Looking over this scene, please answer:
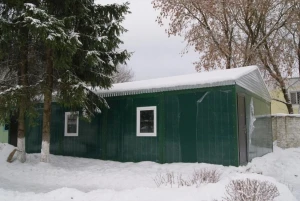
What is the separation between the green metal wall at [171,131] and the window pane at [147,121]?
275 mm

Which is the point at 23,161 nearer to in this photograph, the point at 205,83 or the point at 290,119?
the point at 205,83

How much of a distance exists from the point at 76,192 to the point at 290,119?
1246 centimetres

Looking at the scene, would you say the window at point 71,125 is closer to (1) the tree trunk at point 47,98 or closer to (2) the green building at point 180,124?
(2) the green building at point 180,124

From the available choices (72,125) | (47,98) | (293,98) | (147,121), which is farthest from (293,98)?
(47,98)

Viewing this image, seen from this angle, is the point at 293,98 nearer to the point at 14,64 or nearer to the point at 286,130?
the point at 286,130

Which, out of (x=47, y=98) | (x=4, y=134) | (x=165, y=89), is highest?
(x=165, y=89)

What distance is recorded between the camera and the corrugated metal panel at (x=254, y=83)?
967cm

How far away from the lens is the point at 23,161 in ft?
33.4

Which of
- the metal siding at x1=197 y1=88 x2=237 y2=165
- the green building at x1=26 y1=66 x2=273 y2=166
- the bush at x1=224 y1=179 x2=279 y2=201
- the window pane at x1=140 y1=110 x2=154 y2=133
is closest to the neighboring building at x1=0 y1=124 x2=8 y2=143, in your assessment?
the green building at x1=26 y1=66 x2=273 y2=166

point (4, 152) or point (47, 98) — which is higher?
point (47, 98)

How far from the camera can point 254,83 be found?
11445 millimetres

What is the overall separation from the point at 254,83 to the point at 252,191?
25.5 ft

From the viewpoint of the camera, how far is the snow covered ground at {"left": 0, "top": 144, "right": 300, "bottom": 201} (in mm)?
5258

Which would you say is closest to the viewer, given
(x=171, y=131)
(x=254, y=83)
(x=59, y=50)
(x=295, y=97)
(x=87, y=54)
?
(x=59, y=50)
